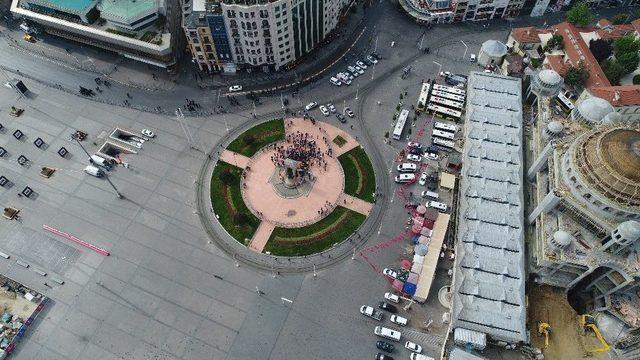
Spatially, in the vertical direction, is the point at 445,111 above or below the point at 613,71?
below

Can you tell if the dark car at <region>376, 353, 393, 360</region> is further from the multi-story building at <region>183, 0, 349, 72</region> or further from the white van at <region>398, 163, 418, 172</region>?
the multi-story building at <region>183, 0, 349, 72</region>

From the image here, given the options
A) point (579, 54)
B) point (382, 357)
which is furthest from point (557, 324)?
point (579, 54)

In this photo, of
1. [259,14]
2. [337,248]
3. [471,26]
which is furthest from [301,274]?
[471,26]

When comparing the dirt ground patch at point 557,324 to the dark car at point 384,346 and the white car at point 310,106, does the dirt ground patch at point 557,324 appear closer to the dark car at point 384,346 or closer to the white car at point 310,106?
the dark car at point 384,346

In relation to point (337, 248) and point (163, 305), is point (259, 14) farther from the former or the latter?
point (163, 305)

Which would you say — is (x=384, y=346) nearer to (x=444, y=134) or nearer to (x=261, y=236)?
(x=261, y=236)

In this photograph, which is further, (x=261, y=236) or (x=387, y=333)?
(x=261, y=236)
